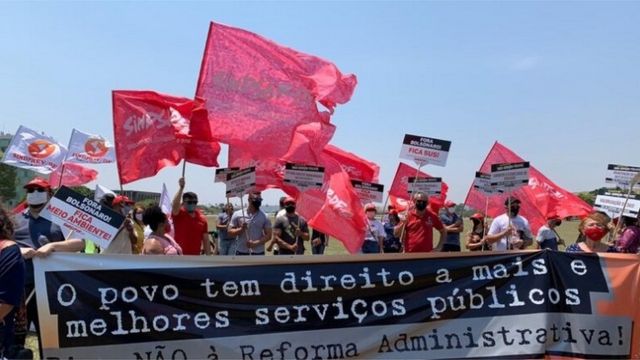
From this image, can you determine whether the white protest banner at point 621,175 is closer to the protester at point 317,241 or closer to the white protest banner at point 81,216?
the protester at point 317,241

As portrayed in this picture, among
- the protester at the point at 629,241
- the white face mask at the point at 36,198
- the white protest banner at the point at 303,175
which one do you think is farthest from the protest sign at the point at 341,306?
the white protest banner at the point at 303,175

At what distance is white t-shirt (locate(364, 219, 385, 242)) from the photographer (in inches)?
402

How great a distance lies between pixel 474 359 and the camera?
5.18 meters

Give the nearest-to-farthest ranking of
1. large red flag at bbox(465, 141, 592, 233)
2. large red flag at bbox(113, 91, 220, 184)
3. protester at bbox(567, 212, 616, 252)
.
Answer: protester at bbox(567, 212, 616, 252) → large red flag at bbox(113, 91, 220, 184) → large red flag at bbox(465, 141, 592, 233)

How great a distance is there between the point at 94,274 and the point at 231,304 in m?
1.13

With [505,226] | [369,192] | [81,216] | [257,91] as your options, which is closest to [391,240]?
[369,192]

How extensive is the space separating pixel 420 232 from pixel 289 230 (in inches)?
81.3

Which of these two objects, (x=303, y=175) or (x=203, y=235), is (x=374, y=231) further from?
(x=203, y=235)

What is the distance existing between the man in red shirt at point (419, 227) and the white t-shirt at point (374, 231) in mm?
1265

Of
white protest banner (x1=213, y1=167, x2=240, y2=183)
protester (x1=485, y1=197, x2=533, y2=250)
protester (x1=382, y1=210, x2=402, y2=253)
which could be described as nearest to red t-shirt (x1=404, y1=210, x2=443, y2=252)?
protester (x1=485, y1=197, x2=533, y2=250)

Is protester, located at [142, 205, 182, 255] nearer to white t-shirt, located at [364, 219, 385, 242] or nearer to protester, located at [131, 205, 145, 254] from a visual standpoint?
protester, located at [131, 205, 145, 254]

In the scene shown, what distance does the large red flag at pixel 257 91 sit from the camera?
825cm

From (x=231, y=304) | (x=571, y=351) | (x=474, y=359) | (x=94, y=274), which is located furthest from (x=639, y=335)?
(x=94, y=274)

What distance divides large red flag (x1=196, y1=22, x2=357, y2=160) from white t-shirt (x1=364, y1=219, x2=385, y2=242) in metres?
2.30
